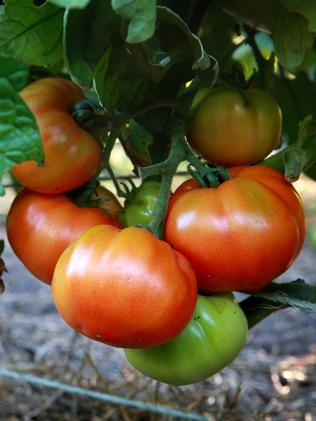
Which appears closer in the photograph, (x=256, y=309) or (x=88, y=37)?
(x=88, y=37)

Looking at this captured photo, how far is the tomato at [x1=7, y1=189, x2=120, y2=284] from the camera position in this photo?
1.94 ft

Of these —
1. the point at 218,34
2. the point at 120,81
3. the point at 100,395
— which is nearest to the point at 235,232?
the point at 120,81

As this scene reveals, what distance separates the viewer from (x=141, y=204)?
61 cm

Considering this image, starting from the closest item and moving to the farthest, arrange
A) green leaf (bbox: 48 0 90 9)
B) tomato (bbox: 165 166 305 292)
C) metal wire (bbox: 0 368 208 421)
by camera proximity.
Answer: green leaf (bbox: 48 0 90 9)
tomato (bbox: 165 166 305 292)
metal wire (bbox: 0 368 208 421)

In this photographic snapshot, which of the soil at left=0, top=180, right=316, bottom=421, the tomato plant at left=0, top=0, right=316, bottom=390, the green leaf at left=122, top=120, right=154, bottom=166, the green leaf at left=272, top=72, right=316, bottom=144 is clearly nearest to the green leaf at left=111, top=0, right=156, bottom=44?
the tomato plant at left=0, top=0, right=316, bottom=390

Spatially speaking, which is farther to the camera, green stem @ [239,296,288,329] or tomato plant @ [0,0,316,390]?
green stem @ [239,296,288,329]

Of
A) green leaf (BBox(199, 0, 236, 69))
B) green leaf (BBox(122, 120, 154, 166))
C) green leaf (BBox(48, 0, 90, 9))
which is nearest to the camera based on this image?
green leaf (BBox(48, 0, 90, 9))

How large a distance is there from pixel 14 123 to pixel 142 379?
3.74ft

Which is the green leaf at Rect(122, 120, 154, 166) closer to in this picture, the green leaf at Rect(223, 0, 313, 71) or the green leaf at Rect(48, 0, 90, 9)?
the green leaf at Rect(223, 0, 313, 71)

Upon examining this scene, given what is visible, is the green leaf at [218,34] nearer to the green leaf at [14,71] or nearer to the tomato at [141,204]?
the tomato at [141,204]

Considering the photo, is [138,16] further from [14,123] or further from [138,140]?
[138,140]

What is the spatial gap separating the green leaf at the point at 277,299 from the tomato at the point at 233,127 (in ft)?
0.42

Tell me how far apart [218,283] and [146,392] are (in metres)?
0.91

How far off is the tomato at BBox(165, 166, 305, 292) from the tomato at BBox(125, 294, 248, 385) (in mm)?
28
